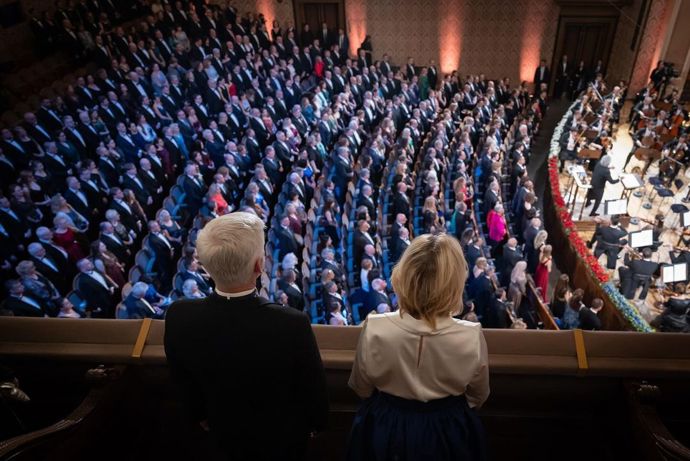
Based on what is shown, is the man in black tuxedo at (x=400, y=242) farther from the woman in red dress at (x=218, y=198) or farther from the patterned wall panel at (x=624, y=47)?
the patterned wall panel at (x=624, y=47)

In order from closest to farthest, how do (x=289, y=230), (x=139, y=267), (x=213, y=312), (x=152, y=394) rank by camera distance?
(x=213, y=312) < (x=152, y=394) < (x=139, y=267) < (x=289, y=230)

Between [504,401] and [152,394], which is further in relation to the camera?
[152,394]

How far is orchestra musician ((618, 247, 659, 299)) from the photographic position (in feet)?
20.5

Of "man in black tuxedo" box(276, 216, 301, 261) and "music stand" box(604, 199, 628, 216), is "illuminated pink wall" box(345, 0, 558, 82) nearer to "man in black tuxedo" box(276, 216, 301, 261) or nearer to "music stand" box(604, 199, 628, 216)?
"music stand" box(604, 199, 628, 216)

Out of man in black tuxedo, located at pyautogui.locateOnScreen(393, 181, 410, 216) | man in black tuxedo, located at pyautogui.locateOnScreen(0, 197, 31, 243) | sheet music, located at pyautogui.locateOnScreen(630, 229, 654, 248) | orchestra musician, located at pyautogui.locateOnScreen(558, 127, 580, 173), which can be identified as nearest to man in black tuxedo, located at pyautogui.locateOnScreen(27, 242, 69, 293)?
man in black tuxedo, located at pyautogui.locateOnScreen(0, 197, 31, 243)

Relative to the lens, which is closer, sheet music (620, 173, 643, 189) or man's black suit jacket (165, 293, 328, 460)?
man's black suit jacket (165, 293, 328, 460)

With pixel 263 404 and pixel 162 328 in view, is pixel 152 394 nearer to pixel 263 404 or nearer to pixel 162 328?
pixel 162 328

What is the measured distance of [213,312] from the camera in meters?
1.42

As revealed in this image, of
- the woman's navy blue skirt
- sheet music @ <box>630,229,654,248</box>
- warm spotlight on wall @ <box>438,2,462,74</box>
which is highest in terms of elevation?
warm spotlight on wall @ <box>438,2,462,74</box>

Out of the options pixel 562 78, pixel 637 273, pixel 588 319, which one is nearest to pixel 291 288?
pixel 588 319

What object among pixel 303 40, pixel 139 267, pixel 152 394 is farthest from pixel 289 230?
pixel 303 40

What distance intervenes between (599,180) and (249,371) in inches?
315

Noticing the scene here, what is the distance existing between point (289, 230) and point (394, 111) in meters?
4.72

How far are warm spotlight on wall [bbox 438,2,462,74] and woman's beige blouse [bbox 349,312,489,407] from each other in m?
14.6
